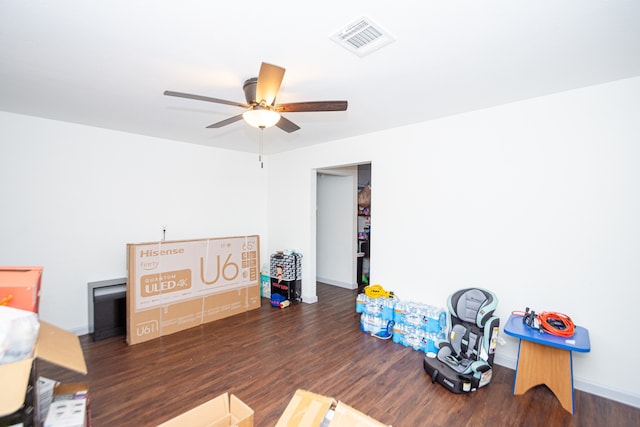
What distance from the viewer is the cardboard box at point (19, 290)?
121 cm

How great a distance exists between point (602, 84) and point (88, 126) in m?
5.58

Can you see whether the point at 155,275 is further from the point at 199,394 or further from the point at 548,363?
the point at 548,363

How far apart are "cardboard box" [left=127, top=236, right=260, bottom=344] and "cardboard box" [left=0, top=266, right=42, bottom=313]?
7.42ft

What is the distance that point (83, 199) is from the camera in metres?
3.61

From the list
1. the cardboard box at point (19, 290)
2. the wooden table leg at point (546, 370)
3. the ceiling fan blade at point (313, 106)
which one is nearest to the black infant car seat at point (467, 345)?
the wooden table leg at point (546, 370)

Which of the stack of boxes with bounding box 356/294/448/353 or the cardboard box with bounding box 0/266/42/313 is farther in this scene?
the stack of boxes with bounding box 356/294/448/353

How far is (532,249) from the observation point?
2.77 meters

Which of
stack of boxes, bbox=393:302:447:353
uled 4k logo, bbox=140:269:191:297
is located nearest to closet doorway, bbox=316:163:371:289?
stack of boxes, bbox=393:302:447:353


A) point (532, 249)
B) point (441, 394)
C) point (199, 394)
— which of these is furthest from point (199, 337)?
point (532, 249)

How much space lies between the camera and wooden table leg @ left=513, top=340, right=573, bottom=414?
7.54 feet

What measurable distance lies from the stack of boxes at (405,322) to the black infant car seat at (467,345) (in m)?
0.21

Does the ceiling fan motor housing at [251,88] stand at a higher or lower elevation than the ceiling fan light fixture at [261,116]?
higher

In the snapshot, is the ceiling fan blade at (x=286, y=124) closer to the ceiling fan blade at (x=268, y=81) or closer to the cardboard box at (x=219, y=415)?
the ceiling fan blade at (x=268, y=81)

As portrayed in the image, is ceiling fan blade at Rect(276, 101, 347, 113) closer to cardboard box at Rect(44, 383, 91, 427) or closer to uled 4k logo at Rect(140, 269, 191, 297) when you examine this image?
cardboard box at Rect(44, 383, 91, 427)
